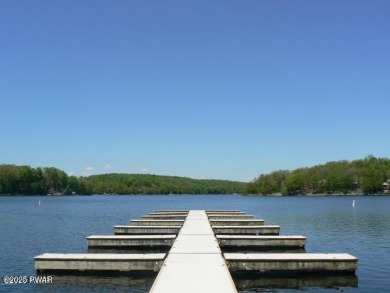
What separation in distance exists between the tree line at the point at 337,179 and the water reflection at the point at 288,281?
14888 centimetres

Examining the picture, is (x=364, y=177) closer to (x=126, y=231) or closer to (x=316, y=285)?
(x=126, y=231)

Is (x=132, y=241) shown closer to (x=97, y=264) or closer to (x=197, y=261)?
(x=97, y=264)

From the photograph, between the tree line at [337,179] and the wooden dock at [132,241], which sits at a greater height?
the tree line at [337,179]

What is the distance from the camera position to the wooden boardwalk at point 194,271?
12.7 metres

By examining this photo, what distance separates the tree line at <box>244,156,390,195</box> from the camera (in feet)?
516

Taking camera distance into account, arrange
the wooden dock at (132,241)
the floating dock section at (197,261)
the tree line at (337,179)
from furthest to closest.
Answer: the tree line at (337,179)
the wooden dock at (132,241)
the floating dock section at (197,261)

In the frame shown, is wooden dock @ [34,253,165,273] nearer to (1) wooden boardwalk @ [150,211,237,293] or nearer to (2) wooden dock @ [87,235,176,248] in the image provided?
(1) wooden boardwalk @ [150,211,237,293]

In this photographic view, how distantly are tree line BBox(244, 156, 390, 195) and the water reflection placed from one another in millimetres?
148878

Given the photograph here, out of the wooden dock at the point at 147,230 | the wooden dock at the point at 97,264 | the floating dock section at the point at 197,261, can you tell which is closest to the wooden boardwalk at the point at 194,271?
the floating dock section at the point at 197,261

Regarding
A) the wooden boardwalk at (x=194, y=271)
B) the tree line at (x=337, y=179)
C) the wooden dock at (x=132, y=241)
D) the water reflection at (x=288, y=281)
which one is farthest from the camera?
the tree line at (x=337, y=179)

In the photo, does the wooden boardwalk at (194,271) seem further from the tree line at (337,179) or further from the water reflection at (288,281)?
the tree line at (337,179)

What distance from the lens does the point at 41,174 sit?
177125 mm

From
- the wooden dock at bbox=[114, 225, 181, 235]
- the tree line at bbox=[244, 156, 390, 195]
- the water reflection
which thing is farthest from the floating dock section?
the tree line at bbox=[244, 156, 390, 195]

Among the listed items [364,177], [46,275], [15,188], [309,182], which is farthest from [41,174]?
[46,275]
